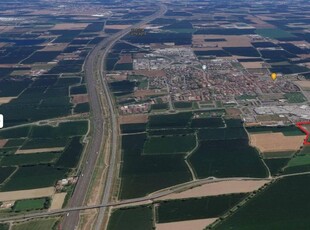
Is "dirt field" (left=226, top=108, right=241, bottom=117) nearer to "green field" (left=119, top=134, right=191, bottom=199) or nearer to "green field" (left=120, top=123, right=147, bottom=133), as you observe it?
"green field" (left=120, top=123, right=147, bottom=133)

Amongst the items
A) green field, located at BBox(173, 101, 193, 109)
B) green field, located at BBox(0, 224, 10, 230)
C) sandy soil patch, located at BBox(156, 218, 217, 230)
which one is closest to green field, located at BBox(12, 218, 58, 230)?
green field, located at BBox(0, 224, 10, 230)

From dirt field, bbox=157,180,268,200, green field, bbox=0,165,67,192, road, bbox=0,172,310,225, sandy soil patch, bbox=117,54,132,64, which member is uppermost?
dirt field, bbox=157,180,268,200

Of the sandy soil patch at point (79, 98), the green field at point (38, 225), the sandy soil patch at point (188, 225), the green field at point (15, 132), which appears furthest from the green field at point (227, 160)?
the sandy soil patch at point (79, 98)

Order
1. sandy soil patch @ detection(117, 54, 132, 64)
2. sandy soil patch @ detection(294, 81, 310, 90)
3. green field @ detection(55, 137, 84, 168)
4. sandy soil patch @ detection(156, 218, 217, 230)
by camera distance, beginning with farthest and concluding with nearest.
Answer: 1. sandy soil patch @ detection(117, 54, 132, 64)
2. sandy soil patch @ detection(294, 81, 310, 90)
3. green field @ detection(55, 137, 84, 168)
4. sandy soil patch @ detection(156, 218, 217, 230)

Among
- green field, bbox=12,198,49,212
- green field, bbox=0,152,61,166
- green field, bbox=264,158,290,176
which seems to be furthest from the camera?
green field, bbox=0,152,61,166

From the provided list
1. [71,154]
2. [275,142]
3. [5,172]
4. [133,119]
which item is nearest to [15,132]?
[5,172]

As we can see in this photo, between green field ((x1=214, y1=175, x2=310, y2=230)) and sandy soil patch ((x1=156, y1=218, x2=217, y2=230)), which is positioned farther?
sandy soil patch ((x1=156, y1=218, x2=217, y2=230))

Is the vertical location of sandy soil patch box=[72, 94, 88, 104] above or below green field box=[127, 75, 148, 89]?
above
